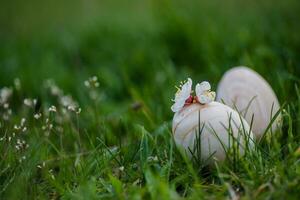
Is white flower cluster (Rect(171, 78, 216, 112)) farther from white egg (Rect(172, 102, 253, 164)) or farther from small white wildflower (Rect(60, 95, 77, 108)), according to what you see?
small white wildflower (Rect(60, 95, 77, 108))

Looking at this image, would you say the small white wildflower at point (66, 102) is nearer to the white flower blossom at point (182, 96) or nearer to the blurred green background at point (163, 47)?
the blurred green background at point (163, 47)

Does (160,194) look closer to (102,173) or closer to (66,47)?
(102,173)

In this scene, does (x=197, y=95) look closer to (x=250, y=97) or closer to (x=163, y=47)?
(x=250, y=97)

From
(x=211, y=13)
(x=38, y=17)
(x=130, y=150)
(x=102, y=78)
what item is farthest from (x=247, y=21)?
(x=38, y=17)

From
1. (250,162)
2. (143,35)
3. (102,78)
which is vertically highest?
(143,35)

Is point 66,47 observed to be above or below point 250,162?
above

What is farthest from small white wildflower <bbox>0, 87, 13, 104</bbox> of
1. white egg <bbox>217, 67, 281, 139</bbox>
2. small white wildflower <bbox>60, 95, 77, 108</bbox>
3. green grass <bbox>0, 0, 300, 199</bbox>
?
white egg <bbox>217, 67, 281, 139</bbox>

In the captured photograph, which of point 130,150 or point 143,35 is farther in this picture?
point 143,35
